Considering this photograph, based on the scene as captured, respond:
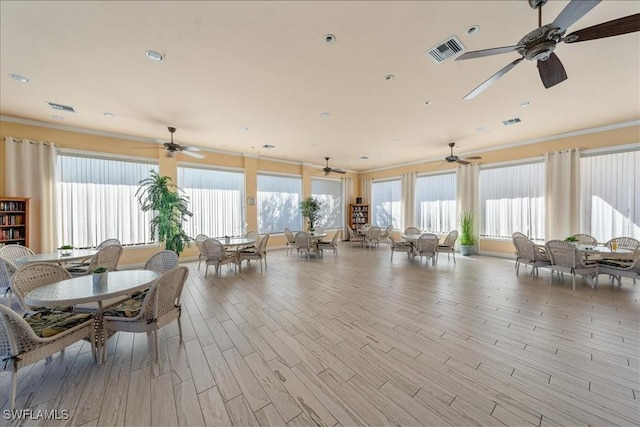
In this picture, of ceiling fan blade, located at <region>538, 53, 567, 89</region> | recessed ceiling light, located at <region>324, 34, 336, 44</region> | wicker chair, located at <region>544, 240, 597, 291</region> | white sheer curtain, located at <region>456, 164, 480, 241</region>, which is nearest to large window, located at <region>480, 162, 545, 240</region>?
white sheer curtain, located at <region>456, 164, 480, 241</region>

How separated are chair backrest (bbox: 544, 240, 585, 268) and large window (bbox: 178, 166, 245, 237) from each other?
7.80m

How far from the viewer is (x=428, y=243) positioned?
6.00 meters

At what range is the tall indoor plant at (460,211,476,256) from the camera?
7.69 m

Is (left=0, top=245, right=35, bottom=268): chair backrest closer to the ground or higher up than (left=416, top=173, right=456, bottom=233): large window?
closer to the ground

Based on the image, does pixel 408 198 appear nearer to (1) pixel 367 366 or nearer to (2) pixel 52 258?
(1) pixel 367 366

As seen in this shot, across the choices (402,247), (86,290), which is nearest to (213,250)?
(86,290)

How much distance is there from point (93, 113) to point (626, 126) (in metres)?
11.2

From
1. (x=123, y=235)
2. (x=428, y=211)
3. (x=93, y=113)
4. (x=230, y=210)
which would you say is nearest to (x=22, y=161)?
(x=93, y=113)

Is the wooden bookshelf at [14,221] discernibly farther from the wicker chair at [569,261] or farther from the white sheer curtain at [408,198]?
the white sheer curtain at [408,198]

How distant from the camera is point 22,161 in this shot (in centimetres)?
488

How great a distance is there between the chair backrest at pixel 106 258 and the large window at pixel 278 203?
178 inches

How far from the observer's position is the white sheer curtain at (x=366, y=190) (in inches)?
445

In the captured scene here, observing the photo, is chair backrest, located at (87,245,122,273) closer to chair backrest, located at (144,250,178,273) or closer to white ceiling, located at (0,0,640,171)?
chair backrest, located at (144,250,178,273)

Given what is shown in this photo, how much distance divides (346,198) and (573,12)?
31.5ft
